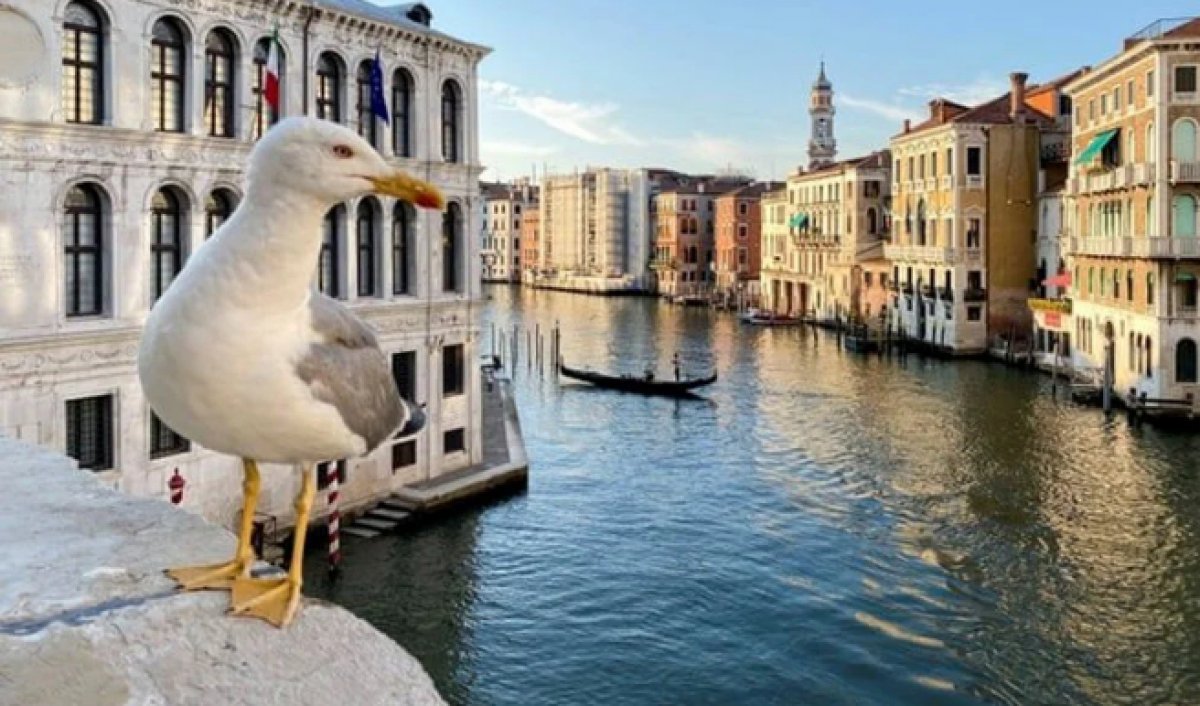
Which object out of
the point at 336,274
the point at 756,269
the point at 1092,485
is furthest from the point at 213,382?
the point at 756,269

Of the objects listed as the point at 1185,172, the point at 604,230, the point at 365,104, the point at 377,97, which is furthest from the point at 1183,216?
the point at 604,230

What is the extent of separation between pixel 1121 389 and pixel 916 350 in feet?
46.7

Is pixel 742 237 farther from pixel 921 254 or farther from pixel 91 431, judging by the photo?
pixel 91 431

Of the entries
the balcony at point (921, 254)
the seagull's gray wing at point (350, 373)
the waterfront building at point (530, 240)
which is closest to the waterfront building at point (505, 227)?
the waterfront building at point (530, 240)

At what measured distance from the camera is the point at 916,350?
41344 millimetres

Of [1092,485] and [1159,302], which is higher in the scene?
[1159,302]

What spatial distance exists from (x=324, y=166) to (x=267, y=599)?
0.89m

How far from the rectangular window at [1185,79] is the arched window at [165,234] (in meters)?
21.1

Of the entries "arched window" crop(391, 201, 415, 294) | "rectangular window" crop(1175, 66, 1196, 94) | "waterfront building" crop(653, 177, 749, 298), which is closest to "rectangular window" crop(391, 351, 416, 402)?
"arched window" crop(391, 201, 415, 294)

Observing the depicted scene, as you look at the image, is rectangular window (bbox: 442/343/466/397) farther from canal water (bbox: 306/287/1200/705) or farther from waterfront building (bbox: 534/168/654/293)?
waterfront building (bbox: 534/168/654/293)

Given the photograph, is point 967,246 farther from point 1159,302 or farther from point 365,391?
point 365,391

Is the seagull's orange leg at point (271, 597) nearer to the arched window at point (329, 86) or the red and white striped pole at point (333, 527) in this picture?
the red and white striped pole at point (333, 527)

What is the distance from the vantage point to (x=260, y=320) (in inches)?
96.8

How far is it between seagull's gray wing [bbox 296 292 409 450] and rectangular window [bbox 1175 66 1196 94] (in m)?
26.0
